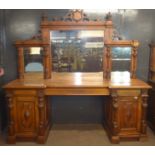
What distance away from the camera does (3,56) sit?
2.76 meters

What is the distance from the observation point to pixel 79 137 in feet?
8.34

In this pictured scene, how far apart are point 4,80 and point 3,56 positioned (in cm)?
34

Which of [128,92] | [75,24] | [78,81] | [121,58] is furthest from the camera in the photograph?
[121,58]

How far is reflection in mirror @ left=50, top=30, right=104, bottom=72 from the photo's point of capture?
2670 mm

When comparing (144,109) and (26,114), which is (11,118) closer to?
(26,114)

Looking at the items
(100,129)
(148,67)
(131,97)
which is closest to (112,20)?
(148,67)

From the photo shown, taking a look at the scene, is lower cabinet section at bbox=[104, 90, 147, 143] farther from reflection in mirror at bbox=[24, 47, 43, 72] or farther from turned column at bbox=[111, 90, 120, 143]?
reflection in mirror at bbox=[24, 47, 43, 72]

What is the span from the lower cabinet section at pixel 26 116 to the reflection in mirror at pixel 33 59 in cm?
53

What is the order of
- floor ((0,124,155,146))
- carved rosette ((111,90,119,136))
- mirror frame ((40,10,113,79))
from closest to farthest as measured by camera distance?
carved rosette ((111,90,119,136))
floor ((0,124,155,146))
mirror frame ((40,10,113,79))

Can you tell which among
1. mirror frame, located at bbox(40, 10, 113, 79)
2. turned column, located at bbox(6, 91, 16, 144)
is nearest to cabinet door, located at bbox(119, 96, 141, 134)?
mirror frame, located at bbox(40, 10, 113, 79)

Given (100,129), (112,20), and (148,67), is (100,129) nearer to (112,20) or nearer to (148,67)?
(148,67)

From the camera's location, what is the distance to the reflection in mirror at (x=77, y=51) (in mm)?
2670

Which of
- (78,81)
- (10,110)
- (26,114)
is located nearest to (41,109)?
(26,114)

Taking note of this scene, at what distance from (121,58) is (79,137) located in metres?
1.18
